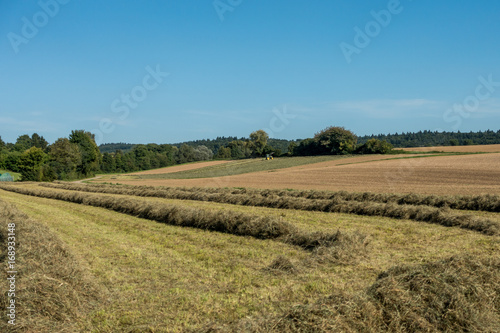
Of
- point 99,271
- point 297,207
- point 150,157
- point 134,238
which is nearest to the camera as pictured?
point 99,271

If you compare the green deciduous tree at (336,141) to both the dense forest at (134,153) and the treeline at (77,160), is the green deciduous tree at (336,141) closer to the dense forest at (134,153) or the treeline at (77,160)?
the dense forest at (134,153)

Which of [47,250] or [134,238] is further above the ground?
[47,250]

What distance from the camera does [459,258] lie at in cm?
605

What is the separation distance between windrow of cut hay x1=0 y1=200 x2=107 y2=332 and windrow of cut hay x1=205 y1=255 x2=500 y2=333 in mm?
2136

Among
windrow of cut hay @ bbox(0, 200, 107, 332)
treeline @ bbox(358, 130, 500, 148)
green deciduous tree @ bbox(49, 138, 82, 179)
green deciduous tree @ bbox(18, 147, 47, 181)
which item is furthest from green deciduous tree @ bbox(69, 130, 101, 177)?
windrow of cut hay @ bbox(0, 200, 107, 332)

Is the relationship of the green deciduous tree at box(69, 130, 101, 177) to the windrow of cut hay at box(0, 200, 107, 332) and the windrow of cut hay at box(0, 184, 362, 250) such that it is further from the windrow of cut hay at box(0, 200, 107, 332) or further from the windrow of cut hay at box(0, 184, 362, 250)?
the windrow of cut hay at box(0, 200, 107, 332)

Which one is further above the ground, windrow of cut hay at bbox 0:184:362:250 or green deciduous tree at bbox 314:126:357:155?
green deciduous tree at bbox 314:126:357:155

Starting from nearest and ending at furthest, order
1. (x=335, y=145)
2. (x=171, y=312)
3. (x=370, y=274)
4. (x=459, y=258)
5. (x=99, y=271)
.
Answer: (x=171, y=312) < (x=459, y=258) < (x=370, y=274) < (x=99, y=271) < (x=335, y=145)

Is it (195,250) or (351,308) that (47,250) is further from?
(351,308)

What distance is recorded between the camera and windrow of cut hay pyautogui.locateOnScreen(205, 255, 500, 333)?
168 inches

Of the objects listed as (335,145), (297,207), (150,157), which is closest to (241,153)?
(150,157)

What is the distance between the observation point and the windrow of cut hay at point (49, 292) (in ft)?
15.4

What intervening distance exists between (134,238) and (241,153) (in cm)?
11449

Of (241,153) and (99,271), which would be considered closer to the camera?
(99,271)
